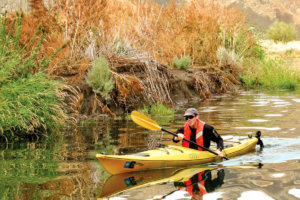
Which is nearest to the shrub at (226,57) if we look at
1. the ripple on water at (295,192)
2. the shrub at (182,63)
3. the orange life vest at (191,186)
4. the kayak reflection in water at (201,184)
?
the shrub at (182,63)

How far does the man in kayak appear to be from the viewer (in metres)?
8.59

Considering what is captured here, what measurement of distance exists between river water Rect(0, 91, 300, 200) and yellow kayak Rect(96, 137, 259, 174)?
111 mm

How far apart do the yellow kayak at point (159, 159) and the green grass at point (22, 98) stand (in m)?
2.64

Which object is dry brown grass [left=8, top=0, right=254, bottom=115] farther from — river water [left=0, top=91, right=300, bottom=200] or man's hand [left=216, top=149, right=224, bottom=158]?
man's hand [left=216, top=149, right=224, bottom=158]

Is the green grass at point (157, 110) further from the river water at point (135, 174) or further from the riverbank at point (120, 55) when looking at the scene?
the river water at point (135, 174)

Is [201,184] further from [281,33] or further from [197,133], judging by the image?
[281,33]

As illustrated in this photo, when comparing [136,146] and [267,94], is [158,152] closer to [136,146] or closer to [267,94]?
[136,146]

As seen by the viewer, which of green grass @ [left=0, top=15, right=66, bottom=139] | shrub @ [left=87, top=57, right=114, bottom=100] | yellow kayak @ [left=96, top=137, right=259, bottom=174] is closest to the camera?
yellow kayak @ [left=96, top=137, right=259, bottom=174]

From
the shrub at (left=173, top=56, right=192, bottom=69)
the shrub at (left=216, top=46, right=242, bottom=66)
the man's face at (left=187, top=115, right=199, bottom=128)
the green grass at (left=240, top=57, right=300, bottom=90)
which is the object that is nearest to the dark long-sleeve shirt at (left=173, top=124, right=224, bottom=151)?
the man's face at (left=187, top=115, right=199, bottom=128)

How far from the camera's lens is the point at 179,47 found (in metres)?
20.1

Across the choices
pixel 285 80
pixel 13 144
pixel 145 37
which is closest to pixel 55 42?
pixel 145 37

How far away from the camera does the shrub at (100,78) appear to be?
44.8ft

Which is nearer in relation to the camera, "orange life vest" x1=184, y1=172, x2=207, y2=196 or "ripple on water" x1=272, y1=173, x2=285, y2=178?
"orange life vest" x1=184, y1=172, x2=207, y2=196

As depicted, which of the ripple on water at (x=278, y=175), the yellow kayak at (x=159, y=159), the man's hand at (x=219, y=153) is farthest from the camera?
the man's hand at (x=219, y=153)
